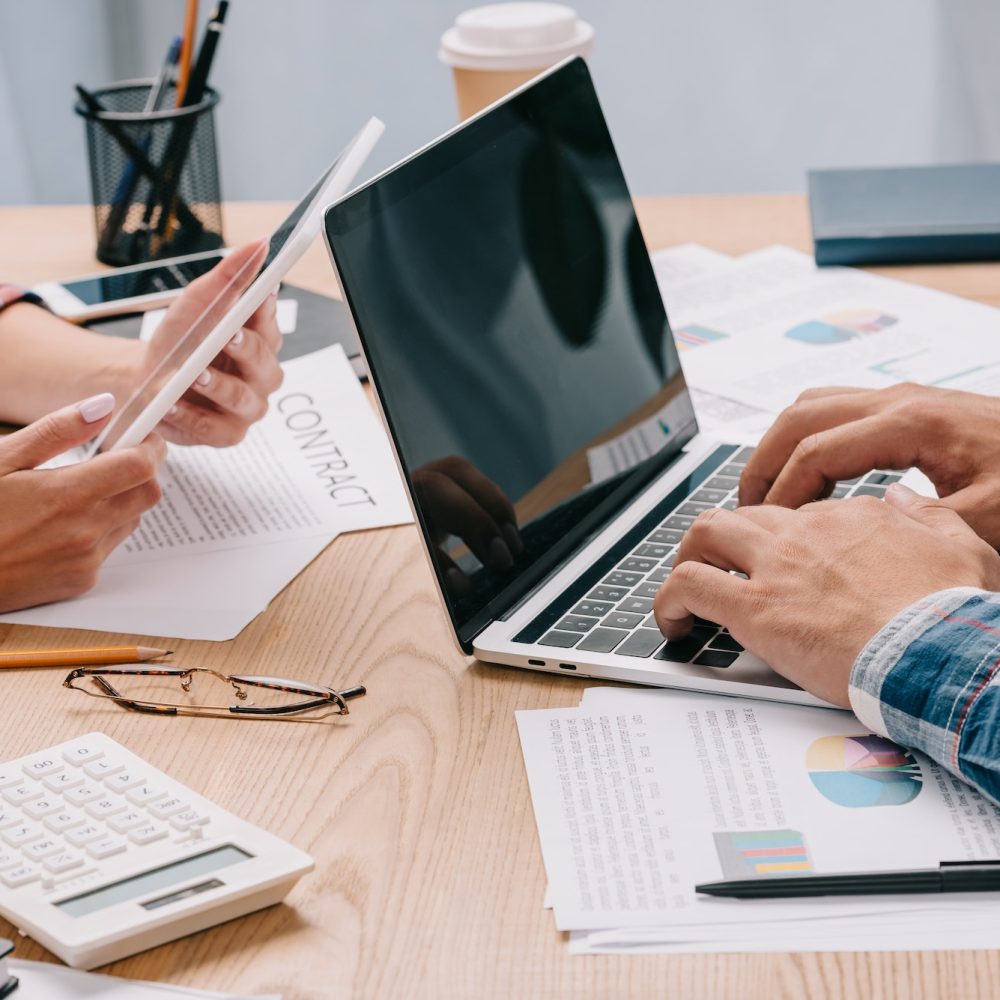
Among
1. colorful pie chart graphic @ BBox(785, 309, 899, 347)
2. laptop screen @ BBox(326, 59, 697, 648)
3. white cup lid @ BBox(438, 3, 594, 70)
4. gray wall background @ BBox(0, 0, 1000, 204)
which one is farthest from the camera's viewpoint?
gray wall background @ BBox(0, 0, 1000, 204)

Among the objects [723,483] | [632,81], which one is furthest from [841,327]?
[632,81]

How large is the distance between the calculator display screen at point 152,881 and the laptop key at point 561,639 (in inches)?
8.8

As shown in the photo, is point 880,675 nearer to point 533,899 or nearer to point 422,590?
point 533,899

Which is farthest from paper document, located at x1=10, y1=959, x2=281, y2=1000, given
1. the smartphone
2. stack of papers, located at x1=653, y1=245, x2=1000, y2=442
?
the smartphone

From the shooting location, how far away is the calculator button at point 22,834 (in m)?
0.54

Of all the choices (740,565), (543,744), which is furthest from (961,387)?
(543,744)

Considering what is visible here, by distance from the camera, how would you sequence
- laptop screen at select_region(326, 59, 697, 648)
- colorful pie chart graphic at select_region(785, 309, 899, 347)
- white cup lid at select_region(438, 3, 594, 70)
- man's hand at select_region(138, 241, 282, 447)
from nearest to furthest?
laptop screen at select_region(326, 59, 697, 648)
man's hand at select_region(138, 241, 282, 447)
colorful pie chart graphic at select_region(785, 309, 899, 347)
white cup lid at select_region(438, 3, 594, 70)

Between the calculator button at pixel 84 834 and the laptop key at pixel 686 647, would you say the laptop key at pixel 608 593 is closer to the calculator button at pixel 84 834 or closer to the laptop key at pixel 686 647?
the laptop key at pixel 686 647

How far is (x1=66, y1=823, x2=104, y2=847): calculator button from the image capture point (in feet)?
1.78

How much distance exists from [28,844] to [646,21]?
6.95 ft

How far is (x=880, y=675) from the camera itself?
0.60 m

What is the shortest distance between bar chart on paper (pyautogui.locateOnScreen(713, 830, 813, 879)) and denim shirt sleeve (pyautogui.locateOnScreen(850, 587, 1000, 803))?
0.08m

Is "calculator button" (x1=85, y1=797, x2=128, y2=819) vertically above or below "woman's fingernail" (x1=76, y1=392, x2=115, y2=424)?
below

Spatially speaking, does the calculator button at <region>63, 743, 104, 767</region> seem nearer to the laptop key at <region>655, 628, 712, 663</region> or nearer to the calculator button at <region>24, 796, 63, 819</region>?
the calculator button at <region>24, 796, 63, 819</region>
